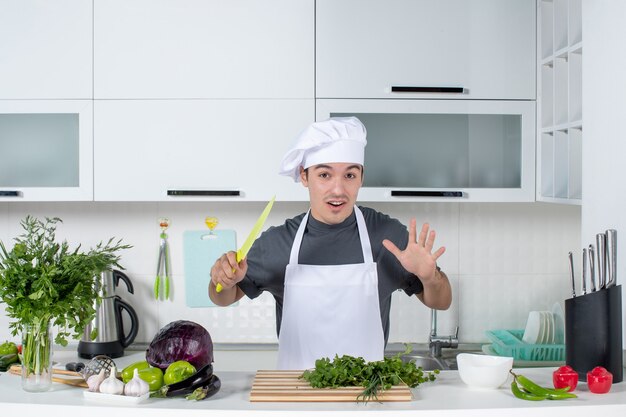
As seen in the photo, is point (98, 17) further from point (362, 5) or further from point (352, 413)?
point (352, 413)

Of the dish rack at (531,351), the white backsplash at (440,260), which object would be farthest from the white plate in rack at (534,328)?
the white backsplash at (440,260)

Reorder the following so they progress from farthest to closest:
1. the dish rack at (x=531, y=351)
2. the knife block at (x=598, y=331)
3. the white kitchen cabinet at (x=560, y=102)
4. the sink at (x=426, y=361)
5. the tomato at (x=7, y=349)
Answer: the sink at (x=426, y=361) < the dish rack at (x=531, y=351) < the white kitchen cabinet at (x=560, y=102) < the tomato at (x=7, y=349) < the knife block at (x=598, y=331)

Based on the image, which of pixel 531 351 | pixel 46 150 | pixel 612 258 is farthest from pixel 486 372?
pixel 46 150

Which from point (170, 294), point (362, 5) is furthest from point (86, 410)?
point (362, 5)

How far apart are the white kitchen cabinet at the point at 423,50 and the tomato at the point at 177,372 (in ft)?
4.36

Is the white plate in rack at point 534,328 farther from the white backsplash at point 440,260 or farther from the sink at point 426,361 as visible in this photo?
the sink at point 426,361

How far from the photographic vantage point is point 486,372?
1815 mm

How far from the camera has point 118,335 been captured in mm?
3021

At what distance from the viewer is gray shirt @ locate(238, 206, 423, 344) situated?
2.43 metres

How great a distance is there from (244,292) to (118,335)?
849mm

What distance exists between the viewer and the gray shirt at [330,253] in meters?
2.43

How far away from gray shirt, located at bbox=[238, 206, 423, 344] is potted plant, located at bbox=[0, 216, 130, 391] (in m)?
0.68

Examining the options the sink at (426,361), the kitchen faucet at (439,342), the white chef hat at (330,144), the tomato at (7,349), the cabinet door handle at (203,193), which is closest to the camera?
the tomato at (7,349)

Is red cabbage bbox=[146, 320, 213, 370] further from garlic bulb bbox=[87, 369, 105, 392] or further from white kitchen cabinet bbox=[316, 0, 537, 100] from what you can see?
white kitchen cabinet bbox=[316, 0, 537, 100]
